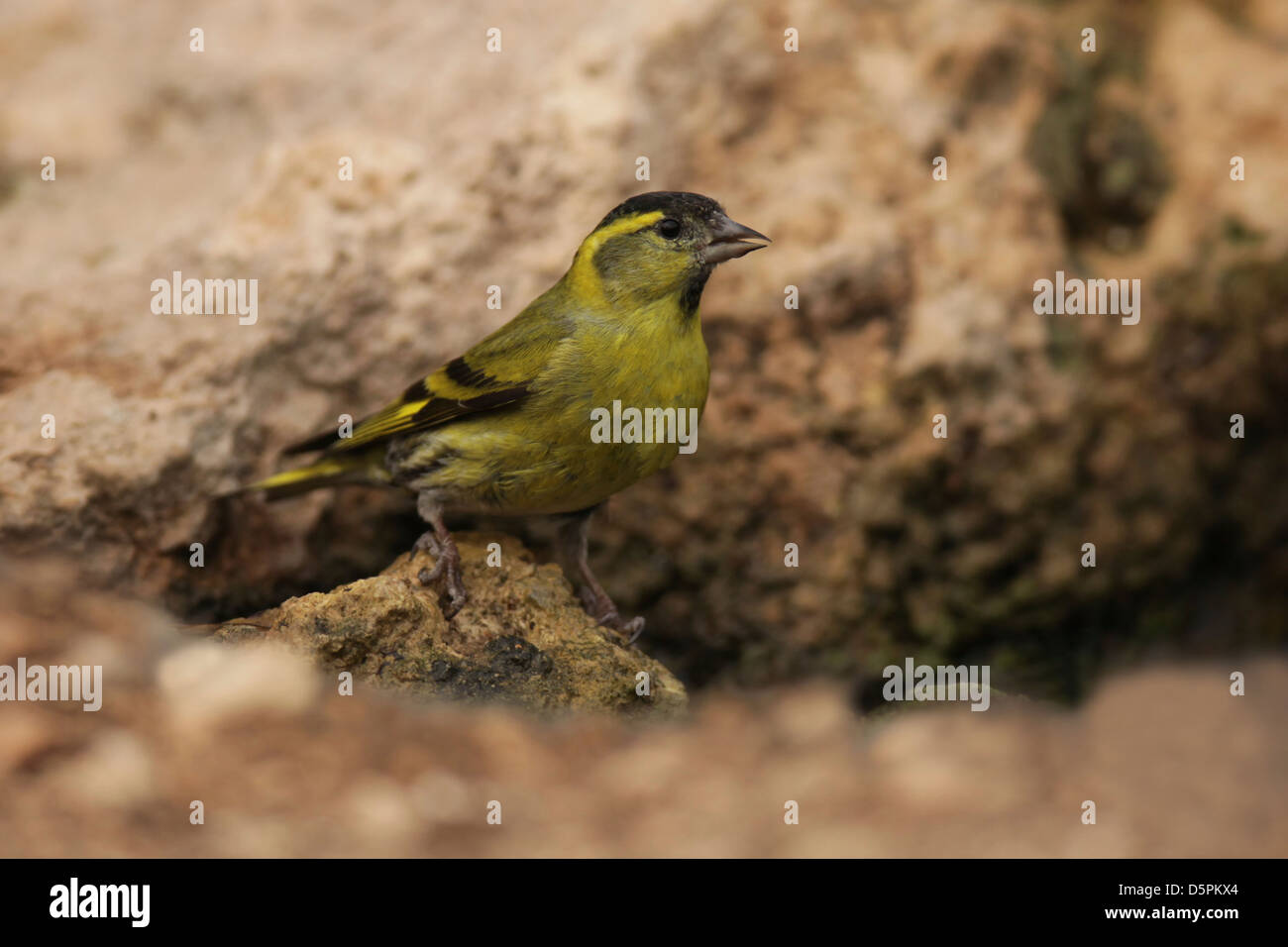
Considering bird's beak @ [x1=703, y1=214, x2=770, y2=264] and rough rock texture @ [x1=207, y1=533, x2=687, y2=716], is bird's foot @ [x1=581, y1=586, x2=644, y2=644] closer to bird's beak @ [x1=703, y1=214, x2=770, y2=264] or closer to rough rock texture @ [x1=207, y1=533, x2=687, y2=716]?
rough rock texture @ [x1=207, y1=533, x2=687, y2=716]

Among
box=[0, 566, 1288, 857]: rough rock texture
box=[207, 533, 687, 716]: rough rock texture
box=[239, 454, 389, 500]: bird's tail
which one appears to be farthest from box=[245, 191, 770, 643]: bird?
box=[0, 566, 1288, 857]: rough rock texture

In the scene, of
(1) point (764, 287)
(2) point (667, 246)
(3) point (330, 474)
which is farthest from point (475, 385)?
(1) point (764, 287)

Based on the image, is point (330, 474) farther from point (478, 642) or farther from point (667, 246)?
point (667, 246)

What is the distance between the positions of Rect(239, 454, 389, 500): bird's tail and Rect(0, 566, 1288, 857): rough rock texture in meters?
0.67

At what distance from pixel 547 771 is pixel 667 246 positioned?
2032 millimetres

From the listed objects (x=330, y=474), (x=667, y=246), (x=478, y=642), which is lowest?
(x=478, y=642)

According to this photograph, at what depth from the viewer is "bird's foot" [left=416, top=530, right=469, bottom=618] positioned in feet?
14.2

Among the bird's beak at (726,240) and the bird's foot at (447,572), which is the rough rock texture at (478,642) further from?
the bird's beak at (726,240)

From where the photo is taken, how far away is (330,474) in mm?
4832

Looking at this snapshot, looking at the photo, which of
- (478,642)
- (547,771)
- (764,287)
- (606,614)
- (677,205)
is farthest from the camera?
(764,287)

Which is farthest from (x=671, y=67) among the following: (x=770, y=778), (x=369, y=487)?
(x=770, y=778)

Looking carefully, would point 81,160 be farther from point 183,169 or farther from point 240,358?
point 240,358

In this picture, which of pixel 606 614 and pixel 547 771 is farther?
pixel 606 614

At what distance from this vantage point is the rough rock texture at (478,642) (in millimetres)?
4074
